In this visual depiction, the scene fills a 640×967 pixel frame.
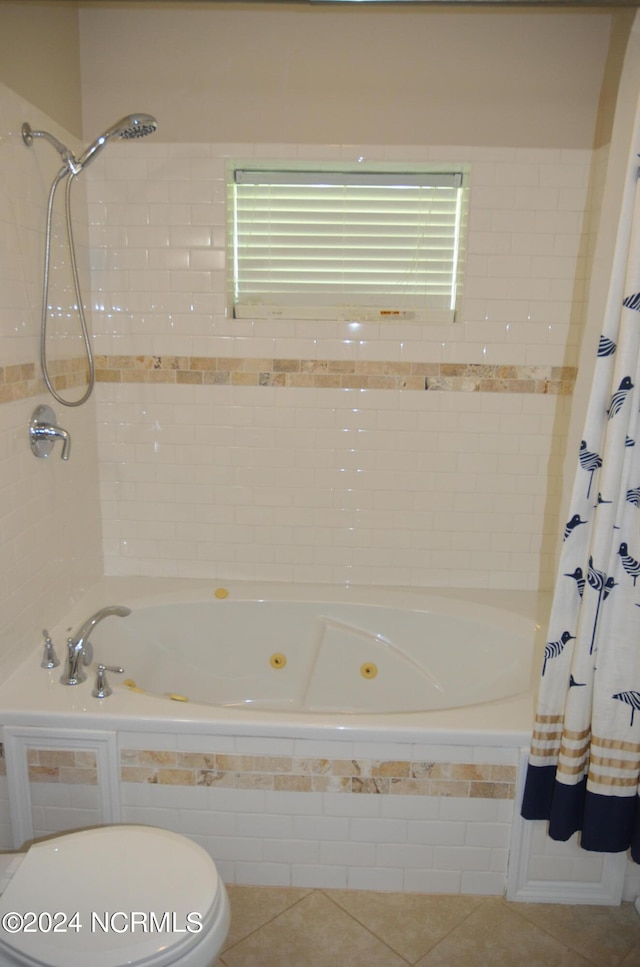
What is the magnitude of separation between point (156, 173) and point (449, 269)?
113 cm

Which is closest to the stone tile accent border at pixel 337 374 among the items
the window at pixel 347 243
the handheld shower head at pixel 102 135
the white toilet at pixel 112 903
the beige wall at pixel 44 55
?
the window at pixel 347 243

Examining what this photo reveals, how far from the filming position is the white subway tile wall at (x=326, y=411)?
2.57 metres

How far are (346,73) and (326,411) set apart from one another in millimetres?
1179

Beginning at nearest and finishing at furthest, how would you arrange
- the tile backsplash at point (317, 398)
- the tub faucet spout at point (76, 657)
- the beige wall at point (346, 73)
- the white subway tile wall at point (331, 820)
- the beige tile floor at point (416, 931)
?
the beige tile floor at point (416, 931) → the white subway tile wall at point (331, 820) → the tub faucet spout at point (76, 657) → the beige wall at point (346, 73) → the tile backsplash at point (317, 398)

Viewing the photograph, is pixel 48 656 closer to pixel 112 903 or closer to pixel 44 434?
pixel 44 434

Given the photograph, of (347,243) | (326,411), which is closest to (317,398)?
(326,411)

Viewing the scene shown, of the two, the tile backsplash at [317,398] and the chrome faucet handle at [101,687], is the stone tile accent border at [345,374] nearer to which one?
the tile backsplash at [317,398]

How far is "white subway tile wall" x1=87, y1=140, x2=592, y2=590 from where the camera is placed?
8.43 ft

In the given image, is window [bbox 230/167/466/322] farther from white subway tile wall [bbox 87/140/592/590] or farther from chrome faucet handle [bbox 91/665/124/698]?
chrome faucet handle [bbox 91/665/124/698]

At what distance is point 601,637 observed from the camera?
173 centimetres

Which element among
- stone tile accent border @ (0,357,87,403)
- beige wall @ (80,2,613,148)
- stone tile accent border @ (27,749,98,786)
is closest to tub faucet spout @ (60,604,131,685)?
stone tile accent border @ (27,749,98,786)

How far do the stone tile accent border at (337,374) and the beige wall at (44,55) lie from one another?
851 millimetres

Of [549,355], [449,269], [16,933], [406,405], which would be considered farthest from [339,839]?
[449,269]

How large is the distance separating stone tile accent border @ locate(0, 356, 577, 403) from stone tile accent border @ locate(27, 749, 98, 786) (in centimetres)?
130
